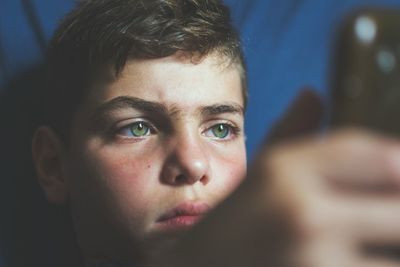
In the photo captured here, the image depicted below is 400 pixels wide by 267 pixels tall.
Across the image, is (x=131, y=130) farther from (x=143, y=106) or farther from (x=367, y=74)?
(x=367, y=74)

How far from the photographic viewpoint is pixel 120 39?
2.56 feet

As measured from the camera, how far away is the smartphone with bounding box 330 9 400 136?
0.33m

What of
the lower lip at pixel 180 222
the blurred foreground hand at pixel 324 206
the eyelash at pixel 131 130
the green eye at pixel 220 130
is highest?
the green eye at pixel 220 130

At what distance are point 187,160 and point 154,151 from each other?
59mm

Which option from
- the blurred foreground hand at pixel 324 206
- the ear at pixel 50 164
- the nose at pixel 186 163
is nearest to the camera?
the blurred foreground hand at pixel 324 206

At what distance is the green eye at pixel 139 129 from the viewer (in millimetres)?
771

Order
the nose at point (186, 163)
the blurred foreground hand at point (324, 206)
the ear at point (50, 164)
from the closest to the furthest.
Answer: the blurred foreground hand at point (324, 206)
the nose at point (186, 163)
the ear at point (50, 164)

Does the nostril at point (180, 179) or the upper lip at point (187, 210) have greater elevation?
the nostril at point (180, 179)

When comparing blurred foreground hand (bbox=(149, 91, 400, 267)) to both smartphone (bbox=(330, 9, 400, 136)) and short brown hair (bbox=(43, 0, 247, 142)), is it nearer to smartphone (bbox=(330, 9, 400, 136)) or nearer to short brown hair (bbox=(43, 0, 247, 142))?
smartphone (bbox=(330, 9, 400, 136))

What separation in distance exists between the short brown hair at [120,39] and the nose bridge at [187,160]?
0.37 feet

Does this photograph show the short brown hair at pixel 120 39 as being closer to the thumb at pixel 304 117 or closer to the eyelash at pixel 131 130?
the eyelash at pixel 131 130

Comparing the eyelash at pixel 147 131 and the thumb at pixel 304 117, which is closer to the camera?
the thumb at pixel 304 117

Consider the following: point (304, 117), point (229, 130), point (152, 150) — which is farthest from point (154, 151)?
point (304, 117)

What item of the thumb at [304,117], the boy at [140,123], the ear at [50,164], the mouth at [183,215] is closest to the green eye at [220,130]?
the boy at [140,123]
